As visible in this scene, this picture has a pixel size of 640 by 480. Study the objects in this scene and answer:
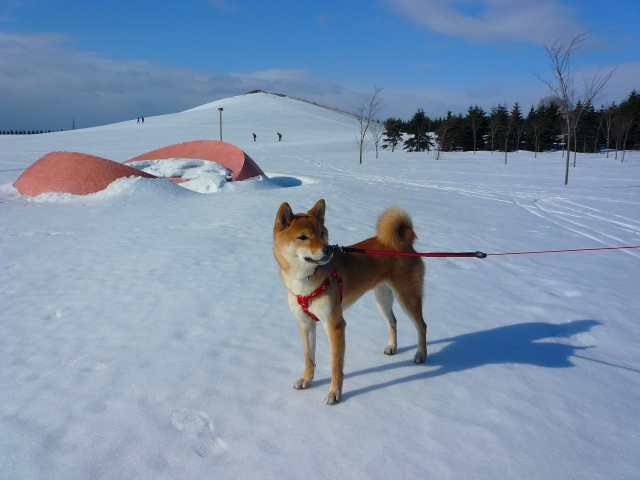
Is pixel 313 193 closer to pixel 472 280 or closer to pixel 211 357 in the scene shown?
pixel 472 280

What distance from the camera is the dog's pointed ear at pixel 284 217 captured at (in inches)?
111

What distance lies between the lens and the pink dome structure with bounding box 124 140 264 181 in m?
15.6

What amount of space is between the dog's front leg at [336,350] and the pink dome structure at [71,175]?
10164 mm

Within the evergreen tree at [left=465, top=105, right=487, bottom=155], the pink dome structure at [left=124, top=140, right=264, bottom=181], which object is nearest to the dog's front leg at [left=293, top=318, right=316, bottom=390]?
the pink dome structure at [left=124, top=140, right=264, bottom=181]

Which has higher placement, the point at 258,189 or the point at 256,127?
the point at 256,127

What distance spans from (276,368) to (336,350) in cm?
74

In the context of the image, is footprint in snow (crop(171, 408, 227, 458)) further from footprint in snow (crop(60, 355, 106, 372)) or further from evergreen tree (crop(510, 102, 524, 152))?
evergreen tree (crop(510, 102, 524, 152))

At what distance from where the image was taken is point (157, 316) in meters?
4.32

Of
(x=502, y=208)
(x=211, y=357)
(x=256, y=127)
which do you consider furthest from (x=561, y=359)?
(x=256, y=127)

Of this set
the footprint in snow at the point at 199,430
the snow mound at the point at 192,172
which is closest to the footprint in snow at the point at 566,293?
the footprint in snow at the point at 199,430

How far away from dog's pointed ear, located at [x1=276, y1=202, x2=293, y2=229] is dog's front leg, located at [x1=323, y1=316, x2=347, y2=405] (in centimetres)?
73

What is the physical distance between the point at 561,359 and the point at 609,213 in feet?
33.8

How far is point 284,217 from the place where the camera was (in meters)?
2.85

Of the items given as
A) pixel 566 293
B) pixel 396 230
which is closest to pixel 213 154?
pixel 566 293
